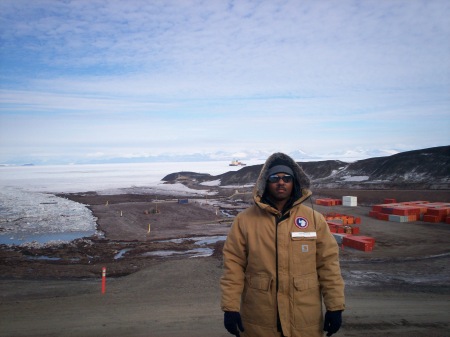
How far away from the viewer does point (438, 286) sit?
928 centimetres

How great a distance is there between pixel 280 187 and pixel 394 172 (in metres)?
57.8

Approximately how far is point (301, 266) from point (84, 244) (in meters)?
17.3

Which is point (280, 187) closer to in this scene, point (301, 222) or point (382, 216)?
point (301, 222)

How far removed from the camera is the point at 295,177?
11.4 feet

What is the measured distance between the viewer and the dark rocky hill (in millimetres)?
46406

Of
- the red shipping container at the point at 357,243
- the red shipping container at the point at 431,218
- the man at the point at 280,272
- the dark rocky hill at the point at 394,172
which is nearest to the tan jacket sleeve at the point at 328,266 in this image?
the man at the point at 280,272

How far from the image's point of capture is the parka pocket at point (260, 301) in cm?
300

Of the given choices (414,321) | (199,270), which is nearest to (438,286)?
(414,321)

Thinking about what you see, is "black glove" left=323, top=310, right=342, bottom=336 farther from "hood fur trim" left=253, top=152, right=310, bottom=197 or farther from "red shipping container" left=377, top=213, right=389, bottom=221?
"red shipping container" left=377, top=213, right=389, bottom=221

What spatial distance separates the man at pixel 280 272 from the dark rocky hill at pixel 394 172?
44864 millimetres

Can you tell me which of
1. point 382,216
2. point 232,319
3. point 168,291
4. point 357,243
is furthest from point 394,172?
point 232,319

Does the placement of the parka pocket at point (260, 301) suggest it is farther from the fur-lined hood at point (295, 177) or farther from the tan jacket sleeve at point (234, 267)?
the fur-lined hood at point (295, 177)

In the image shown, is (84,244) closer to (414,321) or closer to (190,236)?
(190,236)

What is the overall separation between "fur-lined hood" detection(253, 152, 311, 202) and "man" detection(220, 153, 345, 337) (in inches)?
4.0
